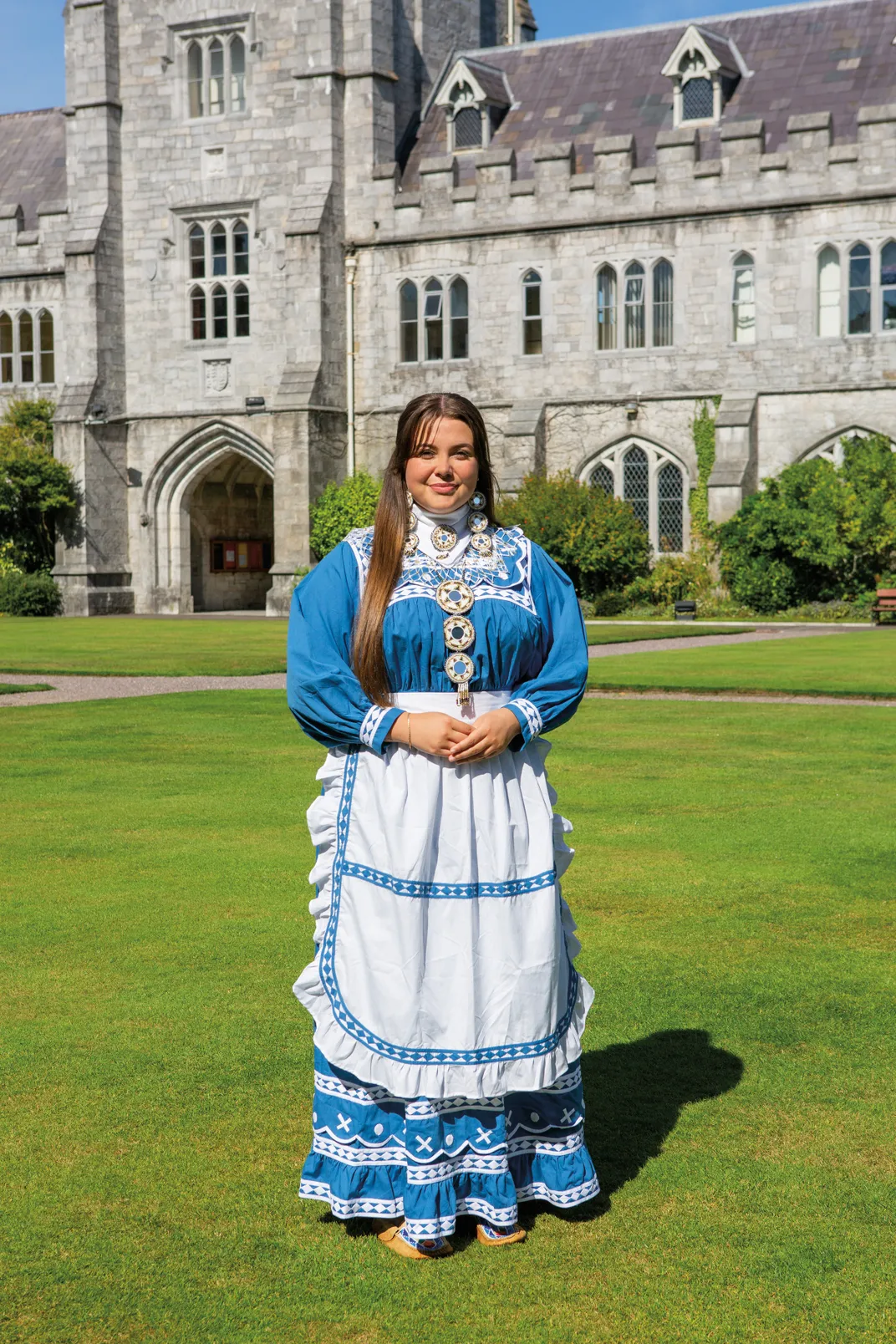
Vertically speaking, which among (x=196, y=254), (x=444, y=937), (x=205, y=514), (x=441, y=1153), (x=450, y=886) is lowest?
(x=441, y=1153)

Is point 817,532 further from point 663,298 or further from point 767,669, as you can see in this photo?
point 767,669

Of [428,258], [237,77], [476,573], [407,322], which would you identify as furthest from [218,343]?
[476,573]

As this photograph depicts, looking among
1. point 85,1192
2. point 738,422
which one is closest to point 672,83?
point 738,422

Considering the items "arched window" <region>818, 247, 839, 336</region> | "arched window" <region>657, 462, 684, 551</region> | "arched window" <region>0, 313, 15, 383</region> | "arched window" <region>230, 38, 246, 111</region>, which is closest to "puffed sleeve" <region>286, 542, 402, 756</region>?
"arched window" <region>818, 247, 839, 336</region>

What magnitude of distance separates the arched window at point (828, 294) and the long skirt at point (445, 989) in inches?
1194

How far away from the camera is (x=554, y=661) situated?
410 centimetres

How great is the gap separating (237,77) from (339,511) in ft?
35.1

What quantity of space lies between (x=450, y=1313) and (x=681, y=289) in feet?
105

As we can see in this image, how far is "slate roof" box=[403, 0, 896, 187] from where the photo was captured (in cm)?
3319

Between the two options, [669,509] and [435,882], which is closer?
[435,882]

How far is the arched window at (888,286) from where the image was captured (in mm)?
31750

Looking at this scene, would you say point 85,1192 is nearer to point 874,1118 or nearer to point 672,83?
point 874,1118

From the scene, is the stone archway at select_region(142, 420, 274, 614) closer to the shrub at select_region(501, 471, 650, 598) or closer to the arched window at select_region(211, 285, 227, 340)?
the arched window at select_region(211, 285, 227, 340)

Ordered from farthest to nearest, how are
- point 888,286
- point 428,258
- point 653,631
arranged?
point 428,258 < point 888,286 < point 653,631
